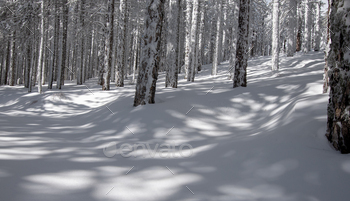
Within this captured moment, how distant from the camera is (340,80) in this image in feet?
10.1

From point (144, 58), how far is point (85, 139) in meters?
2.91

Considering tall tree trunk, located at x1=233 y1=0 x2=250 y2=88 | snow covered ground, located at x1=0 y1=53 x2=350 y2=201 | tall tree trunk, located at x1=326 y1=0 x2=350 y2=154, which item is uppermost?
tall tree trunk, located at x1=233 y1=0 x2=250 y2=88

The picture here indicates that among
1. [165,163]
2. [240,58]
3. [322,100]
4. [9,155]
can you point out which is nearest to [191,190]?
[165,163]

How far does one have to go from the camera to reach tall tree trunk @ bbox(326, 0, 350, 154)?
2.91m

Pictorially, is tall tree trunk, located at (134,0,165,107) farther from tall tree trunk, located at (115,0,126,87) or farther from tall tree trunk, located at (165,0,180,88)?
tall tree trunk, located at (115,0,126,87)

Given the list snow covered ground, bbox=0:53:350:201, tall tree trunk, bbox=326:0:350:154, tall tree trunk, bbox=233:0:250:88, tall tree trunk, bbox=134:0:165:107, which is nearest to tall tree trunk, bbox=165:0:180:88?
tall tree trunk, bbox=233:0:250:88

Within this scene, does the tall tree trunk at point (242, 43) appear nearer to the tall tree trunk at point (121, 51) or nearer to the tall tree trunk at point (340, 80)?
the tall tree trunk at point (340, 80)

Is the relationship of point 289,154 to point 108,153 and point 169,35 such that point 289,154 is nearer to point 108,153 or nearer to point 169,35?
point 108,153

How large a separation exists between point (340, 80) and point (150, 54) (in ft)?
15.6

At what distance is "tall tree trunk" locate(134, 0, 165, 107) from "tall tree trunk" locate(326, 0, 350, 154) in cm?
446

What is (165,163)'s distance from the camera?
3510 mm

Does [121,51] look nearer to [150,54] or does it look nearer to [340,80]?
[150,54]

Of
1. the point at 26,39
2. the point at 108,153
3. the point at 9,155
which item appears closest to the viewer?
the point at 9,155

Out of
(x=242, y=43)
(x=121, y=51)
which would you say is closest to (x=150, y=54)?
(x=242, y=43)
